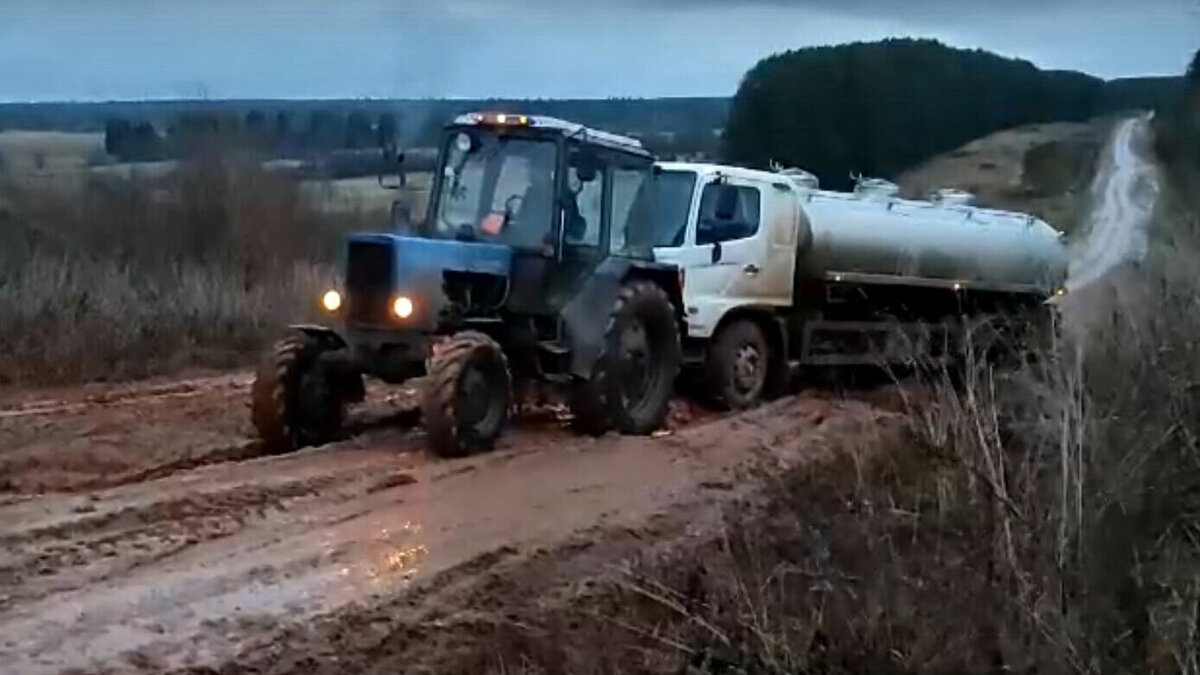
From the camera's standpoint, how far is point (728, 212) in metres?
16.4

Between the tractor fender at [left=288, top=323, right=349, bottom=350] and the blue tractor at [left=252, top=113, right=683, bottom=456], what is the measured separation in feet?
0.04

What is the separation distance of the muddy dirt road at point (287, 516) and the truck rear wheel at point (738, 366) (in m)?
0.41

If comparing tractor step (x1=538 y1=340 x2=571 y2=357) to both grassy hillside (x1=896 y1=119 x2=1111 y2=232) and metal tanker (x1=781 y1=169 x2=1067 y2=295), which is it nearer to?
metal tanker (x1=781 y1=169 x2=1067 y2=295)

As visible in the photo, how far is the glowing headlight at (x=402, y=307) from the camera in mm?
12773

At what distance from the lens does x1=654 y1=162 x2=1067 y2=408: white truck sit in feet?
52.7

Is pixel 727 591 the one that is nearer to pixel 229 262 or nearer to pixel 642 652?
pixel 642 652

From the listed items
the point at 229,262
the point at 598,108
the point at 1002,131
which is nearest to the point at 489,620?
the point at 598,108

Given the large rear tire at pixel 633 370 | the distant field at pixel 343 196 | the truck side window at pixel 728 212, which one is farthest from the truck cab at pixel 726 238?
the distant field at pixel 343 196

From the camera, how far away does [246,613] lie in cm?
866

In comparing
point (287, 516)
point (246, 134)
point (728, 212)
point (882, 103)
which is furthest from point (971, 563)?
point (882, 103)

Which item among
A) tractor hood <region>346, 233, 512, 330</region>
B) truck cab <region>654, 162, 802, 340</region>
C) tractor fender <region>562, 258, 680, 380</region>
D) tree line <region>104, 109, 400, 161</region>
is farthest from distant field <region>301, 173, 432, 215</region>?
tractor hood <region>346, 233, 512, 330</region>

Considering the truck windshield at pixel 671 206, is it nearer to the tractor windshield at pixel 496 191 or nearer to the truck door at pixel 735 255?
the truck door at pixel 735 255

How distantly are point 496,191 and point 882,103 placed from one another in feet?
121

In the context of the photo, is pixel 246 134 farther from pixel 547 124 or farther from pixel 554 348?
pixel 554 348
